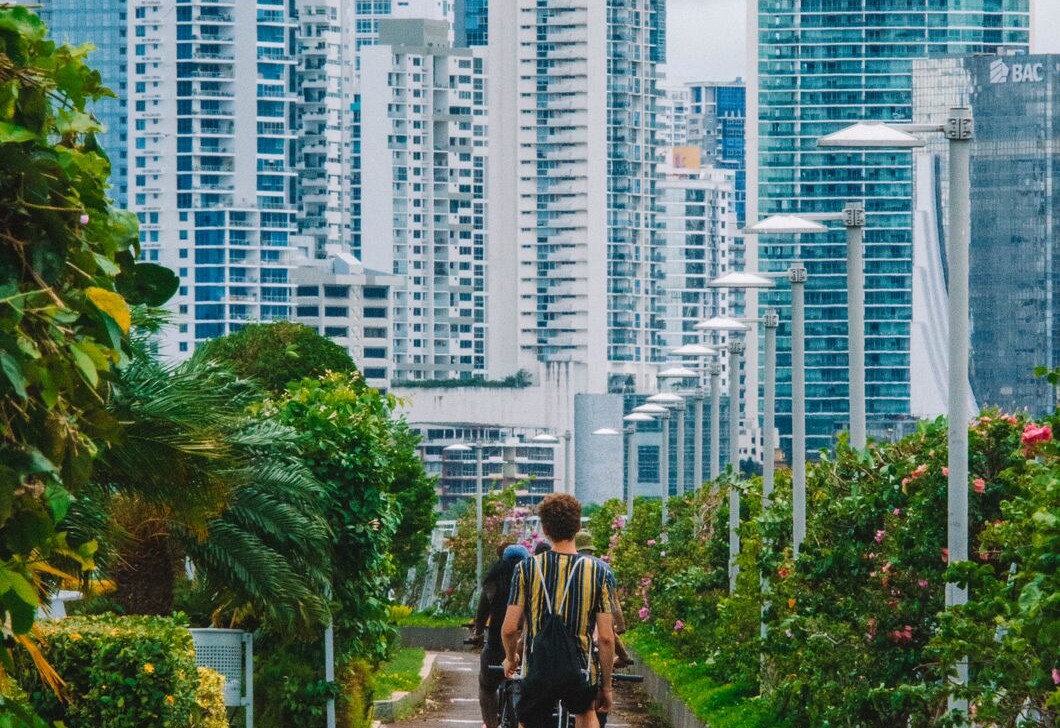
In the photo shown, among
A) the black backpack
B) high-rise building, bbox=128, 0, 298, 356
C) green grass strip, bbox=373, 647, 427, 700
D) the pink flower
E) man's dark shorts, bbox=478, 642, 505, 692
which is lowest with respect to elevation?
green grass strip, bbox=373, 647, 427, 700

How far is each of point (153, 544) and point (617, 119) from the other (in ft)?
477

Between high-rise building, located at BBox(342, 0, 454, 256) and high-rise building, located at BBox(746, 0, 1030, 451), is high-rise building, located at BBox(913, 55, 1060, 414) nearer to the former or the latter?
high-rise building, located at BBox(746, 0, 1030, 451)

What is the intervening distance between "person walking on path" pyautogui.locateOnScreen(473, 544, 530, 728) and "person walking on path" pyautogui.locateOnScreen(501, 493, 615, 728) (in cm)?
246

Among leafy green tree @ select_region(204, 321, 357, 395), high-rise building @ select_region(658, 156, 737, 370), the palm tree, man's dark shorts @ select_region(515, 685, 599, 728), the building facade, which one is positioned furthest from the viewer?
high-rise building @ select_region(658, 156, 737, 370)

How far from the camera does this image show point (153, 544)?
47.9 feet

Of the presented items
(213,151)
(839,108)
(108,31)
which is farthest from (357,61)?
(839,108)

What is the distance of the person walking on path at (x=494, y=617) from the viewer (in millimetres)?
11086

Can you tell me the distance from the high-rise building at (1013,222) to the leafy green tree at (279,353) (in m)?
94.1

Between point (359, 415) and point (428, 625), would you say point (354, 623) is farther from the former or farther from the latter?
point (428, 625)

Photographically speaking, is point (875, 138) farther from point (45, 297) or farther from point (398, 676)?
point (398, 676)

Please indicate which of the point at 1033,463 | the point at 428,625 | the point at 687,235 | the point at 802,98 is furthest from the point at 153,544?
the point at 687,235

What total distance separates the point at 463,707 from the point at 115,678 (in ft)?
35.6

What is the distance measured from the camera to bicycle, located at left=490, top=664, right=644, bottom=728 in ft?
26.8

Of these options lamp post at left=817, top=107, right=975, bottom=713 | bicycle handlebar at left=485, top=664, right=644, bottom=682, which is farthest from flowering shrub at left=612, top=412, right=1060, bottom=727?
bicycle handlebar at left=485, top=664, right=644, bottom=682
